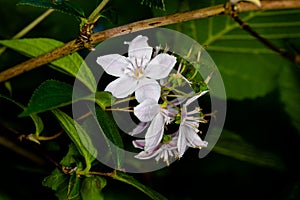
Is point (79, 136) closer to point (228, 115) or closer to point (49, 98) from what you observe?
point (49, 98)

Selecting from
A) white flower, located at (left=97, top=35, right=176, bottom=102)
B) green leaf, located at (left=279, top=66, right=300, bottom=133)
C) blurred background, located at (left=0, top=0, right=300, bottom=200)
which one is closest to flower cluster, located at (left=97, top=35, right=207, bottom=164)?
white flower, located at (left=97, top=35, right=176, bottom=102)

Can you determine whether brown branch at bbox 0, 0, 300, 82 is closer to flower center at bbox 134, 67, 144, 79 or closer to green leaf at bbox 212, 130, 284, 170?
flower center at bbox 134, 67, 144, 79

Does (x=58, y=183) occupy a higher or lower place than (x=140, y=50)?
lower

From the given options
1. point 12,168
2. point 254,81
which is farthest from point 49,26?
point 254,81

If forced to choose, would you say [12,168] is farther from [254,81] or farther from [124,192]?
[254,81]

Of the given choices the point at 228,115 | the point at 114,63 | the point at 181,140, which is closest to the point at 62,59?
the point at 114,63

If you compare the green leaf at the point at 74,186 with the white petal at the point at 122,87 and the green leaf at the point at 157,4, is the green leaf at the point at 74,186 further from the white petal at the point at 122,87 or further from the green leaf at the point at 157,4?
the green leaf at the point at 157,4

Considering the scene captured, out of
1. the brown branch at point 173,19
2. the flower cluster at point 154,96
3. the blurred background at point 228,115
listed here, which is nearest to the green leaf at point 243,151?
the blurred background at point 228,115
